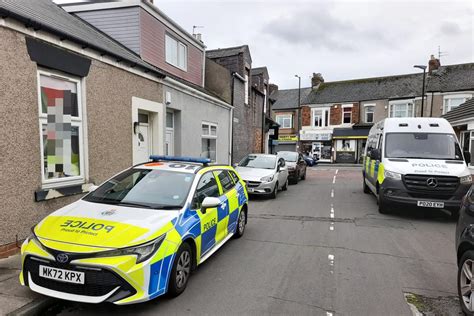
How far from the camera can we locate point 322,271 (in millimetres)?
4605

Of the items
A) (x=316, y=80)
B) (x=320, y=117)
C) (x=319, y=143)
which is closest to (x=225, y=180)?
(x=319, y=143)

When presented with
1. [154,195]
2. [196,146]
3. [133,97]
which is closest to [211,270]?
[154,195]

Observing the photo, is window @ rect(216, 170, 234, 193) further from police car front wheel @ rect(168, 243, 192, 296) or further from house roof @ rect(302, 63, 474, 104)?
house roof @ rect(302, 63, 474, 104)

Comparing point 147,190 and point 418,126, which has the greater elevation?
point 418,126

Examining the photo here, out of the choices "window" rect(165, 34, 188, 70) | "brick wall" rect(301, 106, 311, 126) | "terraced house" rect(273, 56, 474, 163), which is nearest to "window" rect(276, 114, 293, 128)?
"terraced house" rect(273, 56, 474, 163)

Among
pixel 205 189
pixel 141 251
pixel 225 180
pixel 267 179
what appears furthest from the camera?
pixel 267 179

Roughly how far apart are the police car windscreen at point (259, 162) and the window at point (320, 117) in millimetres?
26750

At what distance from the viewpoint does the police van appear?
765 cm

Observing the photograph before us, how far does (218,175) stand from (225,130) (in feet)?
33.6

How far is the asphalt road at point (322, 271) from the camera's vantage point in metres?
3.54

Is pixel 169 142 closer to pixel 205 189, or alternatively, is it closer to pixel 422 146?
pixel 205 189

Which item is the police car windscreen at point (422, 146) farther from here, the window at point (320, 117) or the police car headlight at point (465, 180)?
the window at point (320, 117)

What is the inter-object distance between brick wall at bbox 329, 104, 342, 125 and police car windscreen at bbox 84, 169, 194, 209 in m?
34.3

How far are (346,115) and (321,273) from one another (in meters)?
34.2
